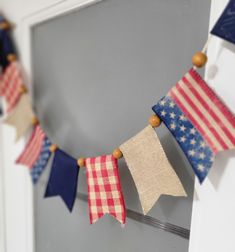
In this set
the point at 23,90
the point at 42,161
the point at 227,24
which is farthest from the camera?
the point at 23,90

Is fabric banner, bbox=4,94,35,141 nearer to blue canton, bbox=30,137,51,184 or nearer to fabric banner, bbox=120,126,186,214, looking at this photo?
blue canton, bbox=30,137,51,184

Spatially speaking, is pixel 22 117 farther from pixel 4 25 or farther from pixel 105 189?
pixel 105 189

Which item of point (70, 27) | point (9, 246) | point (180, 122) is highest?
point (70, 27)

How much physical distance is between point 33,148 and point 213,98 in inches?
29.3

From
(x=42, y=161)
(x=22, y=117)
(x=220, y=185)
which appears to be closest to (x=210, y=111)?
(x=220, y=185)

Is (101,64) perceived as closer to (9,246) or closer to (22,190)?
(22,190)

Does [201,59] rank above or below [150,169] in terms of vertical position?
above

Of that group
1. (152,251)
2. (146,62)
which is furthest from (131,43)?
(152,251)

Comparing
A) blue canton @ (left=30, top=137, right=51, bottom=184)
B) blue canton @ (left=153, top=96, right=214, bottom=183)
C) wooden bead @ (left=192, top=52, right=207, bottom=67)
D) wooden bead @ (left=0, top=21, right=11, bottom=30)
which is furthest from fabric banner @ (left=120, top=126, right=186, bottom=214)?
wooden bead @ (left=0, top=21, right=11, bottom=30)

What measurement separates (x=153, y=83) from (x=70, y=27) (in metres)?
0.42

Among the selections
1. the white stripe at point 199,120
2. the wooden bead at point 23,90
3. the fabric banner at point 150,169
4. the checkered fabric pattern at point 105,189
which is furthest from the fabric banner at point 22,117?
the white stripe at point 199,120

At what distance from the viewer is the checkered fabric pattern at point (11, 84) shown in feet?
3.60

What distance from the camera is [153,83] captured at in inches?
26.9

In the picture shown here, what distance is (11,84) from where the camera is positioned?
1130 millimetres
